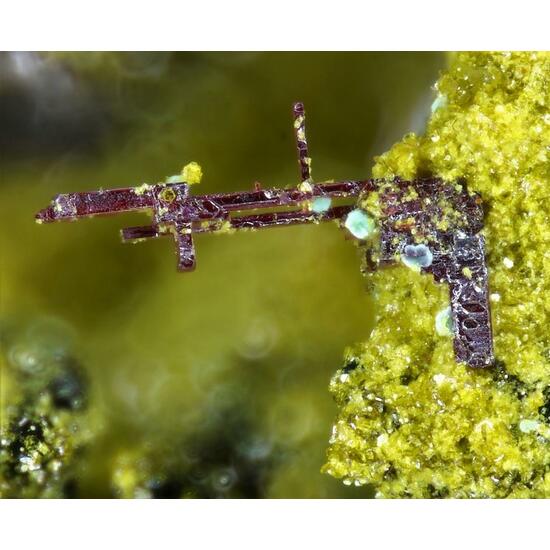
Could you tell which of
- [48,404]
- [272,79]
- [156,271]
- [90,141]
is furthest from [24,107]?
[48,404]

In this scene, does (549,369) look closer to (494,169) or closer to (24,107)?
(494,169)

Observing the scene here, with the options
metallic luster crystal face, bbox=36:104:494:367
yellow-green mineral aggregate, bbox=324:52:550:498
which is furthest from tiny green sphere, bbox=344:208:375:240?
yellow-green mineral aggregate, bbox=324:52:550:498

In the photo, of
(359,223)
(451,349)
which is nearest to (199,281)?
(359,223)

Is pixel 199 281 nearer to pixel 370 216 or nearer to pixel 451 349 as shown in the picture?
pixel 370 216

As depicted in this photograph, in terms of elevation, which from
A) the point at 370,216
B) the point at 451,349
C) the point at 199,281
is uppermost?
the point at 370,216
